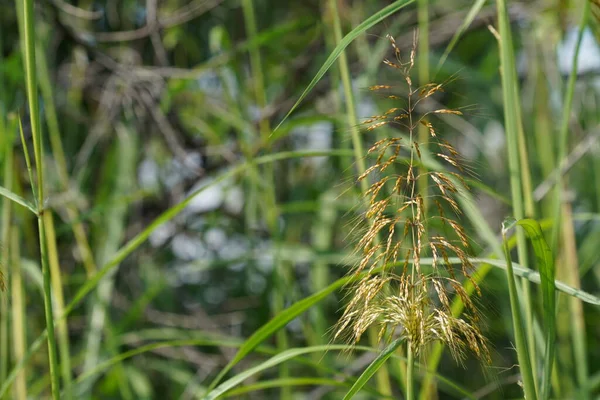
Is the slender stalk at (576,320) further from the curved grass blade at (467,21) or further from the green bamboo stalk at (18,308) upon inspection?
the green bamboo stalk at (18,308)

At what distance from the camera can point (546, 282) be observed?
1.28 feet

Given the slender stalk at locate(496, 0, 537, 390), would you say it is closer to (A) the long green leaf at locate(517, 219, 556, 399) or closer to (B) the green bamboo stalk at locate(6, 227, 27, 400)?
(A) the long green leaf at locate(517, 219, 556, 399)

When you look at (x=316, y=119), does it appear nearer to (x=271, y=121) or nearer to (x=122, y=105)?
(x=271, y=121)

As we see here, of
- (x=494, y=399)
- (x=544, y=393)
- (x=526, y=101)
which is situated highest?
(x=526, y=101)

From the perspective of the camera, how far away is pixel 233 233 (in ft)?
5.06

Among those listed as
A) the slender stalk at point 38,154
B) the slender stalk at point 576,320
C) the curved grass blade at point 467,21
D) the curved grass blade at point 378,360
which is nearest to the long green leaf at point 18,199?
the slender stalk at point 38,154

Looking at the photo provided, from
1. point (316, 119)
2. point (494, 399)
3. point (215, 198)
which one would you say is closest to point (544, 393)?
point (316, 119)

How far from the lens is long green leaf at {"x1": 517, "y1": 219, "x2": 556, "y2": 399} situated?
388 millimetres

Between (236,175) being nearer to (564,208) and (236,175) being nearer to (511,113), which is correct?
(564,208)

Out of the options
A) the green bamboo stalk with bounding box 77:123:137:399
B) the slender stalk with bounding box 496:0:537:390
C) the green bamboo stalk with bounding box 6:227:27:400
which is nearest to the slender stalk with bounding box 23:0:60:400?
the slender stalk with bounding box 496:0:537:390

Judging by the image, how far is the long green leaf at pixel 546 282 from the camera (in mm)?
388

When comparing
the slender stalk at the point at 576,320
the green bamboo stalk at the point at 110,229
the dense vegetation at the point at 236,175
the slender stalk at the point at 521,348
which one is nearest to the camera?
the slender stalk at the point at 521,348

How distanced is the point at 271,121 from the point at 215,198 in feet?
0.70

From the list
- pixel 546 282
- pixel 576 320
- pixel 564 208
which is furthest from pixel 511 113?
pixel 564 208
